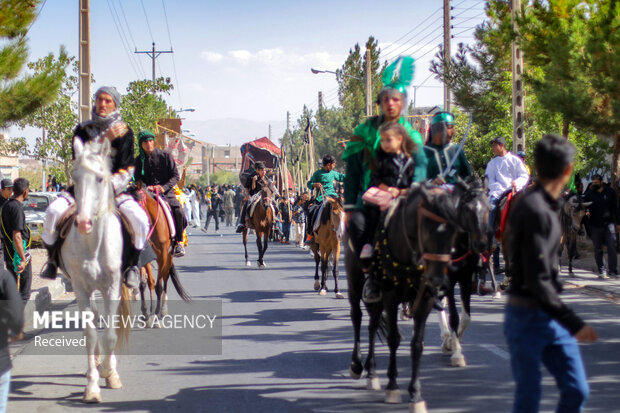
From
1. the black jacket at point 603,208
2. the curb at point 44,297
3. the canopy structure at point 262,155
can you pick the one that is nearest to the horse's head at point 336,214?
the curb at point 44,297

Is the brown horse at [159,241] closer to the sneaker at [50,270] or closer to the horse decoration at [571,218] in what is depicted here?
the sneaker at [50,270]

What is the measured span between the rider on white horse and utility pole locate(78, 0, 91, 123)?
11338 mm

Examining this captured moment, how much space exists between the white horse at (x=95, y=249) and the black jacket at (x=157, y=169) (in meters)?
3.66

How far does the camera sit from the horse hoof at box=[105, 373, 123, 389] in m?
7.70

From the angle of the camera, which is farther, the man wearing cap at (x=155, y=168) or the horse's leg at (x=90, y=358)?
the man wearing cap at (x=155, y=168)

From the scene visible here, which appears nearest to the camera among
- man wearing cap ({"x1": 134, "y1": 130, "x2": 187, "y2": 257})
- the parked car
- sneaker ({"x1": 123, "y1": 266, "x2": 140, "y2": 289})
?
sneaker ({"x1": 123, "y1": 266, "x2": 140, "y2": 289})

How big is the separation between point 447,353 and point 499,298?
5.23 meters

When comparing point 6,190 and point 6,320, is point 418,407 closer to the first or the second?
point 6,320

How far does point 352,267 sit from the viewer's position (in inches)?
309

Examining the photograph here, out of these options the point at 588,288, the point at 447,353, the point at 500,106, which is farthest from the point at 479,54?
the point at 447,353

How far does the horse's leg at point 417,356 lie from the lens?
637 centimetres

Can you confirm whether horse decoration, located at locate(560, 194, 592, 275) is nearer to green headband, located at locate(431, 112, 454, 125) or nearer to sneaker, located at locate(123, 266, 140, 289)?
green headband, located at locate(431, 112, 454, 125)

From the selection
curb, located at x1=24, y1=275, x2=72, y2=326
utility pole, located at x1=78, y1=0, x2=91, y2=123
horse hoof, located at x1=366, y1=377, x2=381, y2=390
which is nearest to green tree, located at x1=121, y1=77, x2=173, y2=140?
utility pole, located at x1=78, y1=0, x2=91, y2=123

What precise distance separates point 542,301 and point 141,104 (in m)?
39.7
